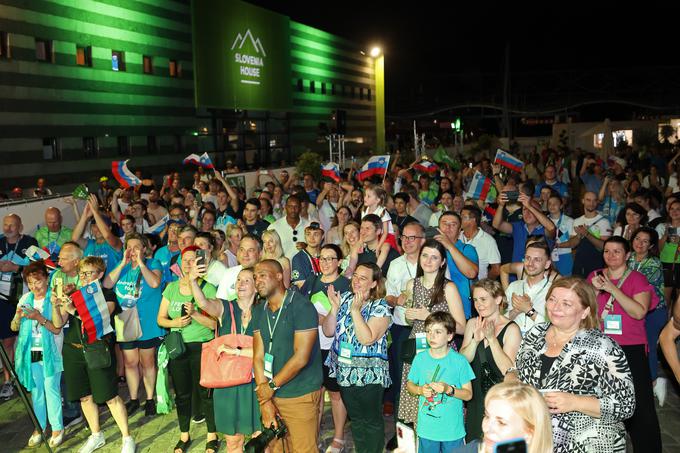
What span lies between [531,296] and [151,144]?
22.4 m

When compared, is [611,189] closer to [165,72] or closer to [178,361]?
[178,361]

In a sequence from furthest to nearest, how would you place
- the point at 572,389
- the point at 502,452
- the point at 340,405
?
1. the point at 340,405
2. the point at 572,389
3. the point at 502,452

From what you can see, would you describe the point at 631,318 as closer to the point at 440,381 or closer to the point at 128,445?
the point at 440,381

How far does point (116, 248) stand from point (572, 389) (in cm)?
574

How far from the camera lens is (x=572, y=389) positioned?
3.43 m

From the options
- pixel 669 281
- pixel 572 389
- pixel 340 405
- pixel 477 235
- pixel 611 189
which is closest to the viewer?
pixel 572 389

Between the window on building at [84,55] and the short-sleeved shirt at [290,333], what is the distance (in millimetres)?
19554

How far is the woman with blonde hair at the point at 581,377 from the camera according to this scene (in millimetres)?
3383

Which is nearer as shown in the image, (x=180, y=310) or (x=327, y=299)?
(x=327, y=299)

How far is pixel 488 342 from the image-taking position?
4.54 m

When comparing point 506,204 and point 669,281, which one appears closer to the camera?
point 669,281

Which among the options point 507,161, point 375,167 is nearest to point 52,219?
point 375,167

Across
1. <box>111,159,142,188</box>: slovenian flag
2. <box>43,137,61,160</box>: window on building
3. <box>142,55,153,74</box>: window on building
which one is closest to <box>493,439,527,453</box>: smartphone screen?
<box>111,159,142,188</box>: slovenian flag

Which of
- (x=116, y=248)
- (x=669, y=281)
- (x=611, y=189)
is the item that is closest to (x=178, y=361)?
(x=116, y=248)
